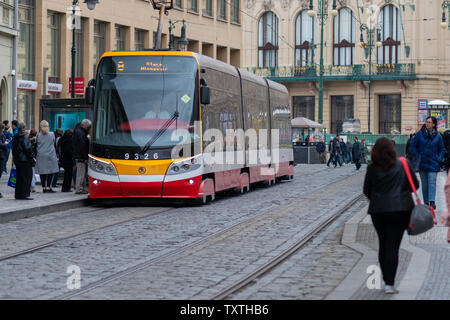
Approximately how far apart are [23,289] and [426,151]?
356 inches

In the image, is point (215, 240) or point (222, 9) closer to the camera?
point (215, 240)

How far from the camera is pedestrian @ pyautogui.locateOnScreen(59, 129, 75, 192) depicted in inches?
877

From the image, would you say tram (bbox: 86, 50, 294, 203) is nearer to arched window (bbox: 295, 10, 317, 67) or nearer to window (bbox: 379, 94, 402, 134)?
window (bbox: 379, 94, 402, 134)

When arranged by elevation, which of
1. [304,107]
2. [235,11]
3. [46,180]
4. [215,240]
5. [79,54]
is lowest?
[215,240]

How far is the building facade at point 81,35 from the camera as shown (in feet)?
126

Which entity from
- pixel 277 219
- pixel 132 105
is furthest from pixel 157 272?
pixel 132 105

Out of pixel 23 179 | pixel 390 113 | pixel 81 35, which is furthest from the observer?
pixel 390 113

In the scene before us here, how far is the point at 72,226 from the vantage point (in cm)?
1562

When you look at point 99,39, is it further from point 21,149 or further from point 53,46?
point 21,149

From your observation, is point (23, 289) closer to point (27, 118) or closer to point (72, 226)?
point (72, 226)

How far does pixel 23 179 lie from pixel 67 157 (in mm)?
2911

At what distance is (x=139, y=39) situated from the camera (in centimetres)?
4909

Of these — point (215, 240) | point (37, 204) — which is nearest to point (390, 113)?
point (37, 204)

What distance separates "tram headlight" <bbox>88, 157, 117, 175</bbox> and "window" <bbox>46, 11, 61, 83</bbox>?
21681mm
